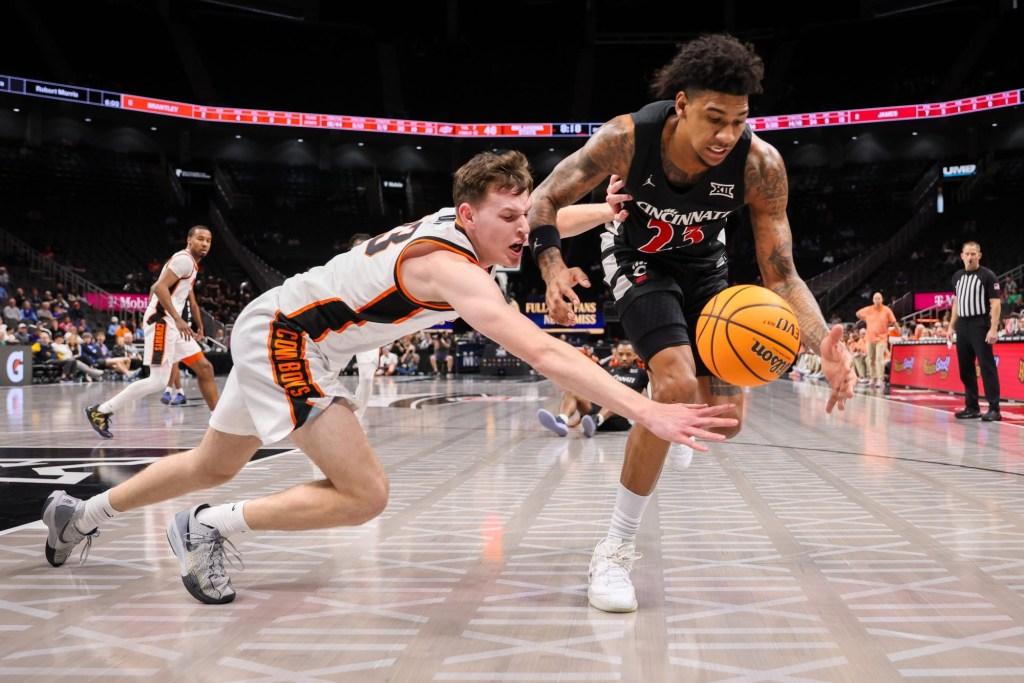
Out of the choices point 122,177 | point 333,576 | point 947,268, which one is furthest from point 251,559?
point 122,177

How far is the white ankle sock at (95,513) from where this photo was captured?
282 cm

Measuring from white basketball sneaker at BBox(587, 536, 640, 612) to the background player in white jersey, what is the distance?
5.76 metres

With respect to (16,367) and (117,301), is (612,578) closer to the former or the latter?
(16,367)

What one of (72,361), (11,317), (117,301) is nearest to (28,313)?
(11,317)

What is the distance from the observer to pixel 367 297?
2.51 m

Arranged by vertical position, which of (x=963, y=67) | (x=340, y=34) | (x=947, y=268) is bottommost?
(x=947, y=268)

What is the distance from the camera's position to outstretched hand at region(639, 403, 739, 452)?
1795mm

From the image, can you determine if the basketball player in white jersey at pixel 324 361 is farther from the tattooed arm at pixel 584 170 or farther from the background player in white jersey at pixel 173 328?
the background player in white jersey at pixel 173 328

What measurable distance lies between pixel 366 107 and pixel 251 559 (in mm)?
32730

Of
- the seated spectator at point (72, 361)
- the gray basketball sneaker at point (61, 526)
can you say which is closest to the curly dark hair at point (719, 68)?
the gray basketball sneaker at point (61, 526)

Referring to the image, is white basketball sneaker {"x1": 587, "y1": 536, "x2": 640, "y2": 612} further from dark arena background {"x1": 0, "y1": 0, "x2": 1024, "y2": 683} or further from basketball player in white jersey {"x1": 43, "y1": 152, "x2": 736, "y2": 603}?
basketball player in white jersey {"x1": 43, "y1": 152, "x2": 736, "y2": 603}

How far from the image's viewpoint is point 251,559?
9.98 feet

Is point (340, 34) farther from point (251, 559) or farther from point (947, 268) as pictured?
point (251, 559)

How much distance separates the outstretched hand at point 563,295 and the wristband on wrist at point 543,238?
0.20 metres
